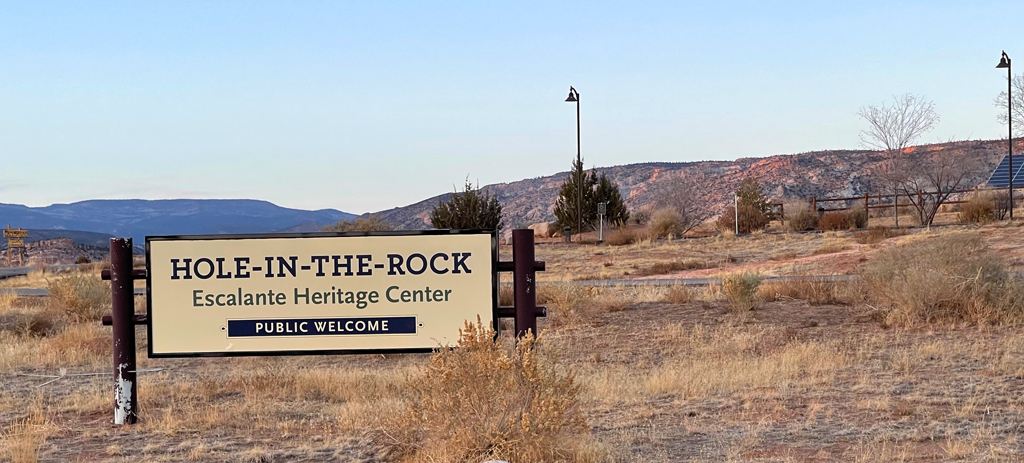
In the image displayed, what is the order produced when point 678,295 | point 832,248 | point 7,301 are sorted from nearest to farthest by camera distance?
point 678,295 < point 7,301 < point 832,248

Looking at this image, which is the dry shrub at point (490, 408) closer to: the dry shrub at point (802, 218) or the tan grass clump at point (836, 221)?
the tan grass clump at point (836, 221)

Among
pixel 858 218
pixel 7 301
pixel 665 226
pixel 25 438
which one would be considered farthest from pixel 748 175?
pixel 25 438

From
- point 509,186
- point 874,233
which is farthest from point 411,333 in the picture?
point 509,186

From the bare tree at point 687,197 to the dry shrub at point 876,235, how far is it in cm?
1132

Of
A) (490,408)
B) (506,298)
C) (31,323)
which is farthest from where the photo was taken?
(506,298)

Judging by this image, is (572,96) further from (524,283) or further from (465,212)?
(524,283)

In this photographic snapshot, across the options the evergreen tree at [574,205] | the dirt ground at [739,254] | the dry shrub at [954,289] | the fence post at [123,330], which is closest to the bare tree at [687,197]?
the evergreen tree at [574,205]

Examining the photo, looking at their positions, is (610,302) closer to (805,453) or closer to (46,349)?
(46,349)

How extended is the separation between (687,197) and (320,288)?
199 ft

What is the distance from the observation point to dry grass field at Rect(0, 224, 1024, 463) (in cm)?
551

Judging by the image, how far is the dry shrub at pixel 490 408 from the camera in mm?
5320

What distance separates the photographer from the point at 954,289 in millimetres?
12211

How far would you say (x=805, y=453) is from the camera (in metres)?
5.65

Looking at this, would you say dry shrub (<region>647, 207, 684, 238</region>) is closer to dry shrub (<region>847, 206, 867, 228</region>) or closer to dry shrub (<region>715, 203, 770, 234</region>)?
dry shrub (<region>715, 203, 770, 234</region>)
